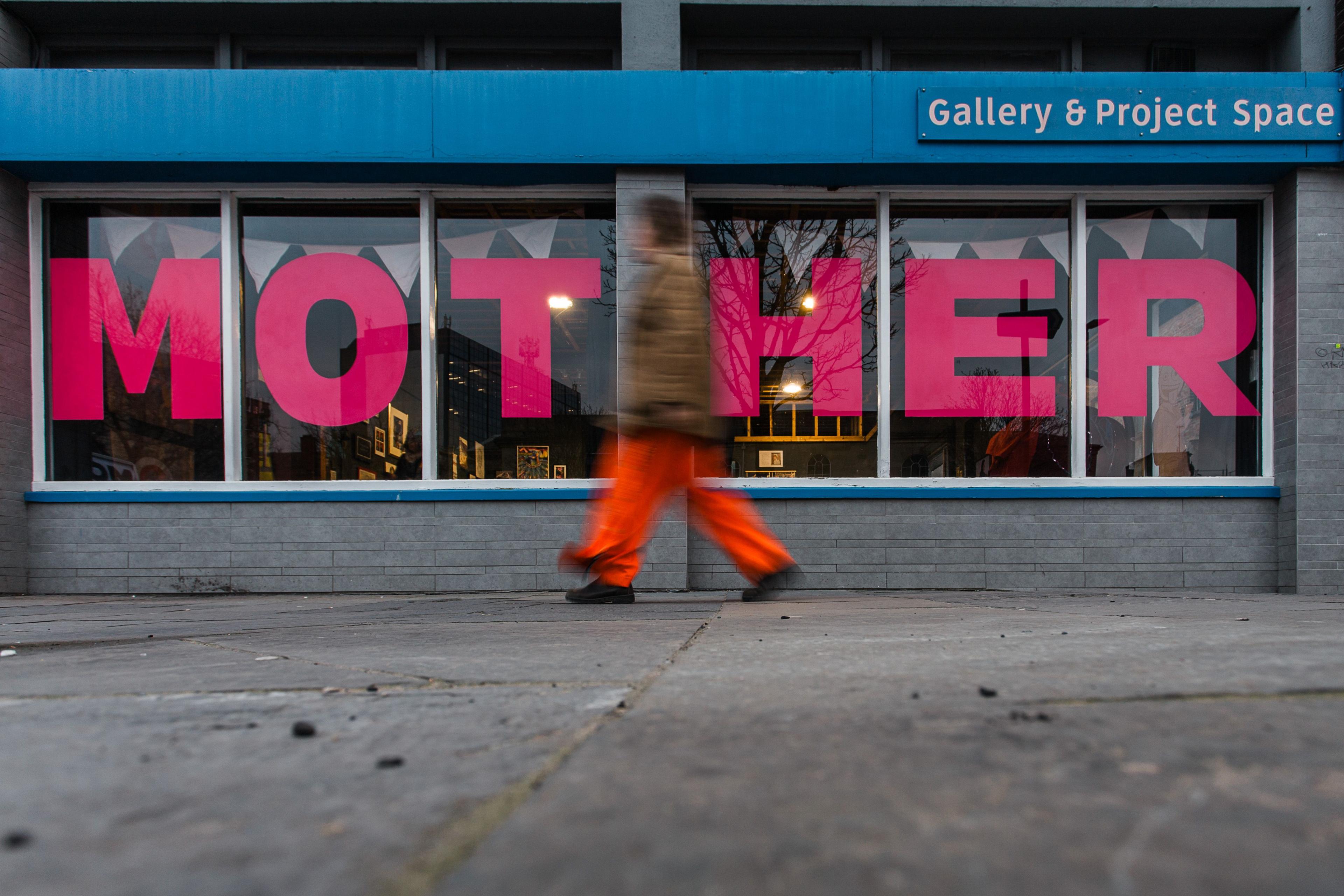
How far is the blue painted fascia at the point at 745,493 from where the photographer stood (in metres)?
5.86

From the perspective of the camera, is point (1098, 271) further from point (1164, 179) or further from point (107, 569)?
point (107, 569)

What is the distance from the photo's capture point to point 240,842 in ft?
2.62

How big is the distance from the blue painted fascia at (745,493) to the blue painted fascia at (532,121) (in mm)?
2300

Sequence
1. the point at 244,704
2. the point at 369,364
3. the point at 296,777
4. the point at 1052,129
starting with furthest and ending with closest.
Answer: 1. the point at 369,364
2. the point at 1052,129
3. the point at 244,704
4. the point at 296,777

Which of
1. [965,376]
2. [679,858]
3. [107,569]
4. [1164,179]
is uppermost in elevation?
[1164,179]

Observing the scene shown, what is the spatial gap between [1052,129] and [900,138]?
1.06m

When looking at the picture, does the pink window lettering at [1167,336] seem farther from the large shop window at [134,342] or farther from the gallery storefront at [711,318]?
the large shop window at [134,342]

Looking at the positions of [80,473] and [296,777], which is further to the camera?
[80,473]

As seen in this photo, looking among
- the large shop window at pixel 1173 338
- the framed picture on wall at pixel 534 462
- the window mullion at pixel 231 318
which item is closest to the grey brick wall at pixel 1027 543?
the large shop window at pixel 1173 338

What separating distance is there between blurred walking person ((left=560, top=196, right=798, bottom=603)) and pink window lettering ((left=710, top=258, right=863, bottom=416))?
7.58 ft

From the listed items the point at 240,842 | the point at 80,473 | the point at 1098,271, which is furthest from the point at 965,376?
the point at 80,473

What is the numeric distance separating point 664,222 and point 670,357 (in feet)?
2.10

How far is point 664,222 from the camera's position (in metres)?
3.88

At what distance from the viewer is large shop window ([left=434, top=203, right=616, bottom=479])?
20.1ft
